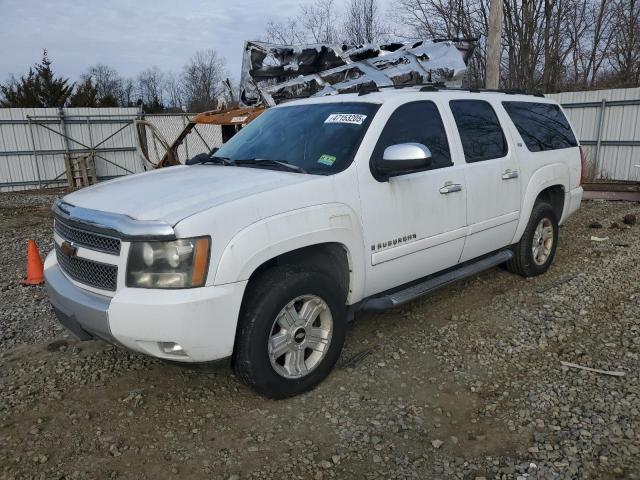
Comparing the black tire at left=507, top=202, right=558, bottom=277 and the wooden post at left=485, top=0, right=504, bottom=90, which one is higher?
the wooden post at left=485, top=0, right=504, bottom=90

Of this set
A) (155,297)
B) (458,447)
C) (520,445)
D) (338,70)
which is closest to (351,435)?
(458,447)

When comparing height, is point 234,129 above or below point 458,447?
above

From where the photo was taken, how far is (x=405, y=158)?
133 inches

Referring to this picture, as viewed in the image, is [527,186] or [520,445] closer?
[520,445]

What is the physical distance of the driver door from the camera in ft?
11.6

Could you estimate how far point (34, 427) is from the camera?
3033mm

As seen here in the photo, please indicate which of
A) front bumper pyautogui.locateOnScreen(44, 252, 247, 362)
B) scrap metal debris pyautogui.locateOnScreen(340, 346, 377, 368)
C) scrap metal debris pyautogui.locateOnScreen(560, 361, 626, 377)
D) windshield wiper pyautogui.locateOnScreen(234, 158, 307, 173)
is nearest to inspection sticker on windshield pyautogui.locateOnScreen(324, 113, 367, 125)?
windshield wiper pyautogui.locateOnScreen(234, 158, 307, 173)

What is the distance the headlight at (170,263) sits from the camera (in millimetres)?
2682

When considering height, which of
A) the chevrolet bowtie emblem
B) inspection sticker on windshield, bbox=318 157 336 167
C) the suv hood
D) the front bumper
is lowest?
the front bumper

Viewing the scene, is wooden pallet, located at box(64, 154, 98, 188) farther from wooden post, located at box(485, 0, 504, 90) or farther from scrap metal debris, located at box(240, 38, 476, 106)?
wooden post, located at box(485, 0, 504, 90)

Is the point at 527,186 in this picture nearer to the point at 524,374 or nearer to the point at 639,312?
the point at 639,312

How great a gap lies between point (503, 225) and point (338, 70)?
6071 mm

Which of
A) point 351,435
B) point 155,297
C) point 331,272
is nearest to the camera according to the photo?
point 155,297

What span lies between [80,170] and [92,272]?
15314 millimetres
